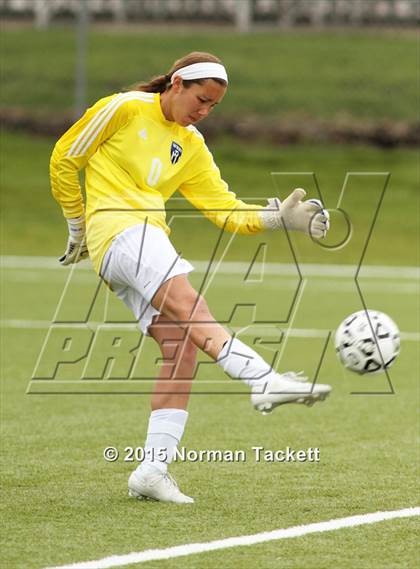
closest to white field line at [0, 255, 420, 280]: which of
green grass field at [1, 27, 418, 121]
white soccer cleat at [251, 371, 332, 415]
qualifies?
green grass field at [1, 27, 418, 121]

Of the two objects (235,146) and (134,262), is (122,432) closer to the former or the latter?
(134,262)

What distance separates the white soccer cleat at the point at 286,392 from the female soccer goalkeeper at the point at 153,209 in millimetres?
439

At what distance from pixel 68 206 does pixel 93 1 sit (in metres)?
25.4

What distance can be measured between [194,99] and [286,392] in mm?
1566

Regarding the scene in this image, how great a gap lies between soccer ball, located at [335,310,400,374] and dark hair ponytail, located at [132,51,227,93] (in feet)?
4.42

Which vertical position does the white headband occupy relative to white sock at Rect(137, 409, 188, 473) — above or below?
above

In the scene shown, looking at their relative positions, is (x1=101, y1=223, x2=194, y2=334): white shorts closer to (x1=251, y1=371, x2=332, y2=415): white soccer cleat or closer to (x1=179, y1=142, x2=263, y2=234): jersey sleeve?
(x1=179, y1=142, x2=263, y2=234): jersey sleeve

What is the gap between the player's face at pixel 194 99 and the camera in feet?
21.2

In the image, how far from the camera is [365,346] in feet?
21.5

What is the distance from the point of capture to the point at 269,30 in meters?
31.0

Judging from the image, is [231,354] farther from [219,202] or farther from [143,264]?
[219,202]

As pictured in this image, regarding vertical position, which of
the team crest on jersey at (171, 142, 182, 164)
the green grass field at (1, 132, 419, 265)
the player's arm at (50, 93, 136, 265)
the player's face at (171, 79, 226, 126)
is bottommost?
the player's arm at (50, 93, 136, 265)

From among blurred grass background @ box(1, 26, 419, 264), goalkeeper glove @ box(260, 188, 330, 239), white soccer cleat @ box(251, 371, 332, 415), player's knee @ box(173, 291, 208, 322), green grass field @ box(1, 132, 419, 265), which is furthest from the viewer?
blurred grass background @ box(1, 26, 419, 264)

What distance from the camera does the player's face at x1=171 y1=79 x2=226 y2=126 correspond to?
255 inches
